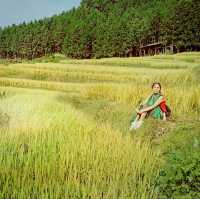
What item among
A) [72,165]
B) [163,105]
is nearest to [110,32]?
[163,105]

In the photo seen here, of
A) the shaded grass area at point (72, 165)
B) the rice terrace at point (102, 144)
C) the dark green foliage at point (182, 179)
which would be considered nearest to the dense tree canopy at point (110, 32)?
the rice terrace at point (102, 144)

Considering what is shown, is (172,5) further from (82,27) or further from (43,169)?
(43,169)

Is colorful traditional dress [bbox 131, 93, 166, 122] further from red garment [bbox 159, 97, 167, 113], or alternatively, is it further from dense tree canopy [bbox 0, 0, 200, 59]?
dense tree canopy [bbox 0, 0, 200, 59]

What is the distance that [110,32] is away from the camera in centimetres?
8631

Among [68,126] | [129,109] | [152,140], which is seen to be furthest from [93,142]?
[129,109]

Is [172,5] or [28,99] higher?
[172,5]

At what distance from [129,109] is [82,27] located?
85.2 m

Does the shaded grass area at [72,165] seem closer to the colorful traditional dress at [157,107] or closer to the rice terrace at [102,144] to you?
the rice terrace at [102,144]

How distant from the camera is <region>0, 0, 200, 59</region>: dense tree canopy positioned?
72.8 m

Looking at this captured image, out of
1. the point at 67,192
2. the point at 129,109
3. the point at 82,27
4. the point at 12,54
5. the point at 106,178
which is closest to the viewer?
the point at 67,192

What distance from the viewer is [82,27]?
97.8m

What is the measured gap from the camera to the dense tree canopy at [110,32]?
72.8 m

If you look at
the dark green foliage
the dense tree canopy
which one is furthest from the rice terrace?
the dense tree canopy

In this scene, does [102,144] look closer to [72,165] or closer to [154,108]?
[72,165]
